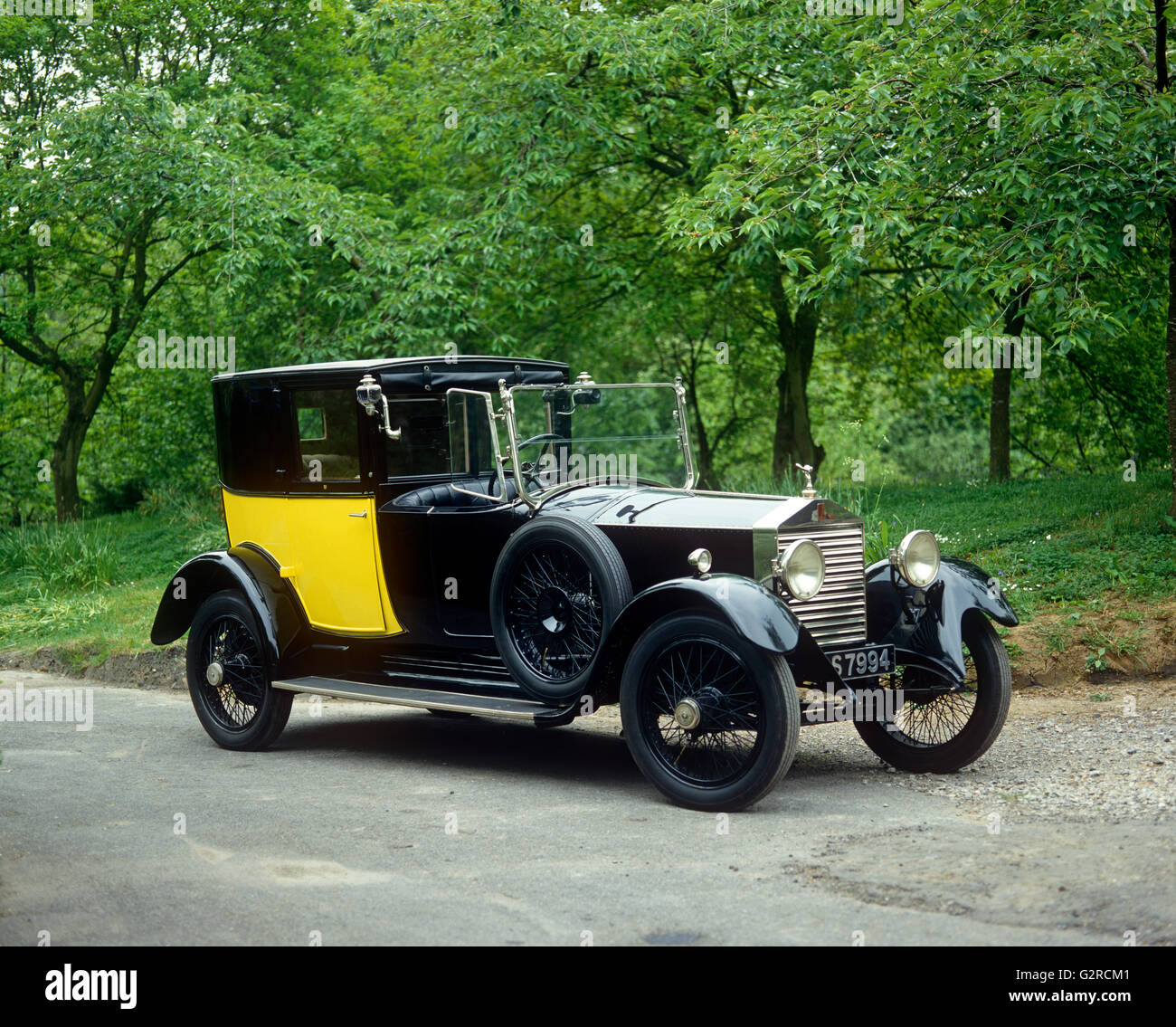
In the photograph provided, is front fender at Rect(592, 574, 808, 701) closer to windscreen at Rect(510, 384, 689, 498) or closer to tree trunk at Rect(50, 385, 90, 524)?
windscreen at Rect(510, 384, 689, 498)

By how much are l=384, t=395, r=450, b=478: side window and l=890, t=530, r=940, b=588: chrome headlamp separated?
2.69 metres

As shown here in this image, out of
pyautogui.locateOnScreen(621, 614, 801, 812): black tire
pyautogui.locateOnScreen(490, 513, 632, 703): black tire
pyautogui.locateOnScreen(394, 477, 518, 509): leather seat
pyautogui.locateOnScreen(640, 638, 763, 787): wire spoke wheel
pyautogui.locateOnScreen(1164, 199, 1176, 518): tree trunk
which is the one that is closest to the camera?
pyautogui.locateOnScreen(621, 614, 801, 812): black tire

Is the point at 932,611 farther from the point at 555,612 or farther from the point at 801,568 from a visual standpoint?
the point at 555,612

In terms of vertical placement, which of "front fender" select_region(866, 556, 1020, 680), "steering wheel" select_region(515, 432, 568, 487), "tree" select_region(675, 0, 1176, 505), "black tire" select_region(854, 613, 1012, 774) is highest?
"tree" select_region(675, 0, 1176, 505)

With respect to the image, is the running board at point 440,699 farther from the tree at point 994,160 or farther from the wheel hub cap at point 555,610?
the tree at point 994,160

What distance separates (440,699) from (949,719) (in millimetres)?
2717

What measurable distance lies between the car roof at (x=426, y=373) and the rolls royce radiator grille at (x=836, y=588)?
218cm

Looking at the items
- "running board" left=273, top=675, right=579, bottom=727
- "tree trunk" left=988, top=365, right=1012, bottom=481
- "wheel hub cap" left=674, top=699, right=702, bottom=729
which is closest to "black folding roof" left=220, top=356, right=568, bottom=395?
"running board" left=273, top=675, right=579, bottom=727

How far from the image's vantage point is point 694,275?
56.9ft

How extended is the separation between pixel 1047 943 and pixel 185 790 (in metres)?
4.47

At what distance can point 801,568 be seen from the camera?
6293 mm

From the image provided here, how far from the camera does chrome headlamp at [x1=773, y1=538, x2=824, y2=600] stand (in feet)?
20.5
